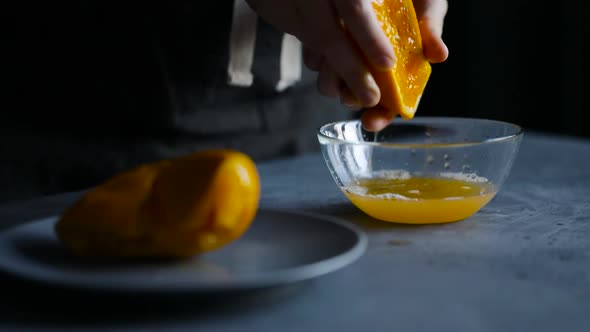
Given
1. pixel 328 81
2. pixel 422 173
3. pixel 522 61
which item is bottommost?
pixel 522 61

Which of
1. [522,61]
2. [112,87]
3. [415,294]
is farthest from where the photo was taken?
[522,61]

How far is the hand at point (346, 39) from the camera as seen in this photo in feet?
2.66

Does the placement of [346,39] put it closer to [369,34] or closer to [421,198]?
[369,34]

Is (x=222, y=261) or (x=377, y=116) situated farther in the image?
(x=377, y=116)

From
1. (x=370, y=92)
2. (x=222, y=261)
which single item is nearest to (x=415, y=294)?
(x=222, y=261)

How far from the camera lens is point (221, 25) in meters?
1.18

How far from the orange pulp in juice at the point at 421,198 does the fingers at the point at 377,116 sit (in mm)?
70

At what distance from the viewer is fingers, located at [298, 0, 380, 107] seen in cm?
83

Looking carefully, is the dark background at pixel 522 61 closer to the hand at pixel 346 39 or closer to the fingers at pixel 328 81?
the hand at pixel 346 39

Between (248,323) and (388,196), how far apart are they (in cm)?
30

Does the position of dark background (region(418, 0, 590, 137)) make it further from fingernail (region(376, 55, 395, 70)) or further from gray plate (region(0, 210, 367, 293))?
gray plate (region(0, 210, 367, 293))

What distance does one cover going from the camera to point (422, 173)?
0.93 meters

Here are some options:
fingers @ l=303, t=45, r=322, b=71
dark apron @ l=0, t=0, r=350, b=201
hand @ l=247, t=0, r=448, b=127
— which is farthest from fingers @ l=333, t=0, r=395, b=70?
dark apron @ l=0, t=0, r=350, b=201

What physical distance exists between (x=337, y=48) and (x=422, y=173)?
0.19 m
